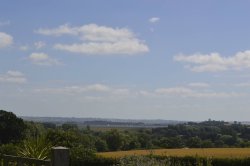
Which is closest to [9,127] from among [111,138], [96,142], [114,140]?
[96,142]

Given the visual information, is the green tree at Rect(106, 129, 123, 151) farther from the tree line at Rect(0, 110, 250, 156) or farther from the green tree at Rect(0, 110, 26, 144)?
the green tree at Rect(0, 110, 26, 144)

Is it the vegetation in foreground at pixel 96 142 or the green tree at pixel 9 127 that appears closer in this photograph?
the vegetation in foreground at pixel 96 142

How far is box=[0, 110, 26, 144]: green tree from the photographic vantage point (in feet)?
175

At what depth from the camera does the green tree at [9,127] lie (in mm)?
53406

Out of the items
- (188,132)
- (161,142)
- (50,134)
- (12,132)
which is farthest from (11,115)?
(188,132)

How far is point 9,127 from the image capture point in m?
53.8

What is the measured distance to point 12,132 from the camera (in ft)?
176

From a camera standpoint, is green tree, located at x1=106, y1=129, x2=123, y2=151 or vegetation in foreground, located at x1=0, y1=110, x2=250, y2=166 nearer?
vegetation in foreground, located at x1=0, y1=110, x2=250, y2=166

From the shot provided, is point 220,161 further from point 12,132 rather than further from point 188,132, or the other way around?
point 188,132

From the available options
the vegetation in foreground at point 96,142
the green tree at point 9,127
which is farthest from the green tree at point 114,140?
the green tree at point 9,127

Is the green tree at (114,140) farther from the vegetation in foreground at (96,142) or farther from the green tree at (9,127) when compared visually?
the green tree at (9,127)

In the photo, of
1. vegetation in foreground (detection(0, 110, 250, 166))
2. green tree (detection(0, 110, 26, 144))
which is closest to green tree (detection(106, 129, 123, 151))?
vegetation in foreground (detection(0, 110, 250, 166))

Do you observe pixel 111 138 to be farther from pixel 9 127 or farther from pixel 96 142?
pixel 9 127

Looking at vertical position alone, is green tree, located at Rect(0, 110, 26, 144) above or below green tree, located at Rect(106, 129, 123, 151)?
above
